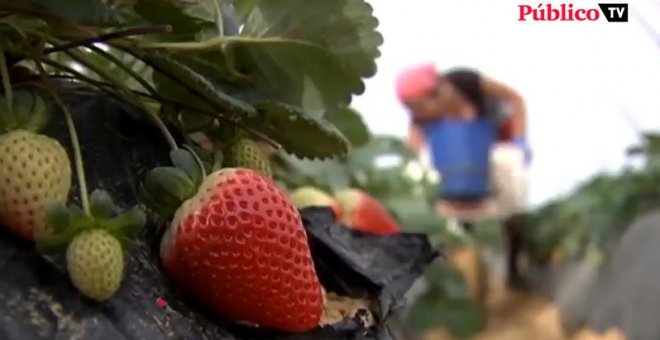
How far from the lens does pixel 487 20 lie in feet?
7.61

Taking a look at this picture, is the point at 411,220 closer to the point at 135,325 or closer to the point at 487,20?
the point at 487,20

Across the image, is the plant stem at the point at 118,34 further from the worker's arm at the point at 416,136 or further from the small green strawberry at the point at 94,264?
the worker's arm at the point at 416,136

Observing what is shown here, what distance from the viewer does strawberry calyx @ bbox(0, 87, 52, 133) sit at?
424mm

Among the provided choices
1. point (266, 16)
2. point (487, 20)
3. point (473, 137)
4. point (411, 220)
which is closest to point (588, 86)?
point (473, 137)

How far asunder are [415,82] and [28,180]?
2.23 metres

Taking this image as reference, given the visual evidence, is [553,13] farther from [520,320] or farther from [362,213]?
[520,320]

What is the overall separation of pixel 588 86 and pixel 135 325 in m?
2.43

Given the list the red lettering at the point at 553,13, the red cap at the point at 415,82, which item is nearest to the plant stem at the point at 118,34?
the red lettering at the point at 553,13

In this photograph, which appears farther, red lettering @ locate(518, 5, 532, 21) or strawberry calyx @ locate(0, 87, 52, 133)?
red lettering @ locate(518, 5, 532, 21)

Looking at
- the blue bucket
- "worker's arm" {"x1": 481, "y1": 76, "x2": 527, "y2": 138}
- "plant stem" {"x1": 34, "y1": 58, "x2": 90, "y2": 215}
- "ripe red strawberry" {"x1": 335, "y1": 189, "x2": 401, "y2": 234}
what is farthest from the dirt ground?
"plant stem" {"x1": 34, "y1": 58, "x2": 90, "y2": 215}

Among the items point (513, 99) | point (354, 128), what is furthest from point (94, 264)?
point (513, 99)

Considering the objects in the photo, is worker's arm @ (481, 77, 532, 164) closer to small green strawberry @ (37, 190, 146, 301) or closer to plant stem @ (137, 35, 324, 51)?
plant stem @ (137, 35, 324, 51)

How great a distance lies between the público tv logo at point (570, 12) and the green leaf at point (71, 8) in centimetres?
60

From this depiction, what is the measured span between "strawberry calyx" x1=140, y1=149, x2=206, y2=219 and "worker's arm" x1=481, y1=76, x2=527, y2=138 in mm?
2237
